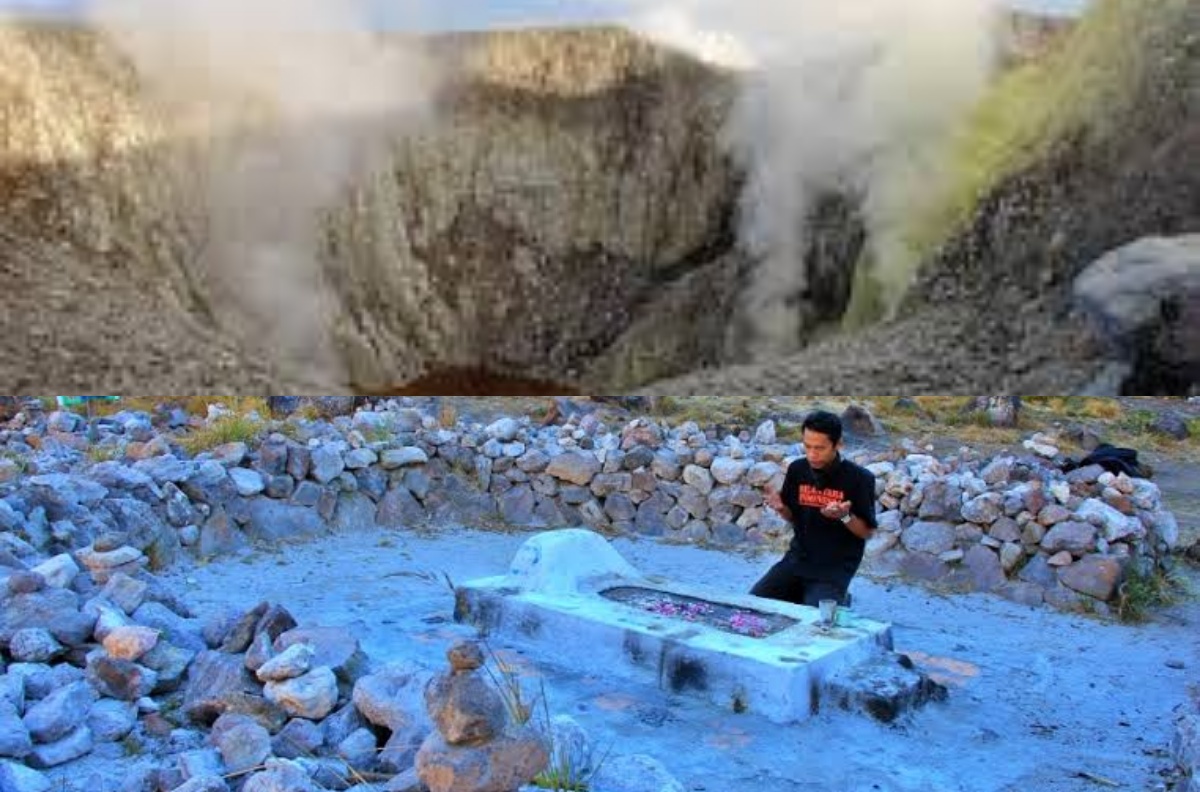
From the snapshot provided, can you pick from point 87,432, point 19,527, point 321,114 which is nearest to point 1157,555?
point 321,114

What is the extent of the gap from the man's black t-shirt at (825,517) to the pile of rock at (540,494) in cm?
176

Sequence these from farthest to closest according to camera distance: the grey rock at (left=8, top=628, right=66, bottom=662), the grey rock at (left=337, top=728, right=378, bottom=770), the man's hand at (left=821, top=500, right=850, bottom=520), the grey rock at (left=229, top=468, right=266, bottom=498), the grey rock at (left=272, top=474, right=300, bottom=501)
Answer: the grey rock at (left=272, top=474, right=300, bottom=501)
the grey rock at (left=229, top=468, right=266, bottom=498)
the man's hand at (left=821, top=500, right=850, bottom=520)
the grey rock at (left=8, top=628, right=66, bottom=662)
the grey rock at (left=337, top=728, right=378, bottom=770)

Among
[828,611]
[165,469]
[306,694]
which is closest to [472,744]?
[306,694]

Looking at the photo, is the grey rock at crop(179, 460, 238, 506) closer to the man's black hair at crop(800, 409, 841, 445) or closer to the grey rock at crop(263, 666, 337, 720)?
the grey rock at crop(263, 666, 337, 720)

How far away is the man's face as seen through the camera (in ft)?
13.8

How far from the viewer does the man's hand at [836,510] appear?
412 cm

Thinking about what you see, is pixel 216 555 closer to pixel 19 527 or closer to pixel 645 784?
pixel 19 527

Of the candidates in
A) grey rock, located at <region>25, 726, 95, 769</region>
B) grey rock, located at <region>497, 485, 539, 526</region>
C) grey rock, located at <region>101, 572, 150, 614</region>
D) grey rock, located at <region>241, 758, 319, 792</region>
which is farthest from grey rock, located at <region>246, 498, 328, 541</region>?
grey rock, located at <region>241, 758, 319, 792</region>

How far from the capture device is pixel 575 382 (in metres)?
2.93

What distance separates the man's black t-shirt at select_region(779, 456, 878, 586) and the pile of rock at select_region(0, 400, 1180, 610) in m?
1.76

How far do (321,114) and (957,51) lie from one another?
1457mm

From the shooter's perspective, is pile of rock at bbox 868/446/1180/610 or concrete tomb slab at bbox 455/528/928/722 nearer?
concrete tomb slab at bbox 455/528/928/722

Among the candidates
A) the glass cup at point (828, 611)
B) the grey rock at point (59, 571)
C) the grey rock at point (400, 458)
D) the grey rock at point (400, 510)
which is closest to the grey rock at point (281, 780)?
the grey rock at point (59, 571)

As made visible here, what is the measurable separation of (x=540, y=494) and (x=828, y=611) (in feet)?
11.6
